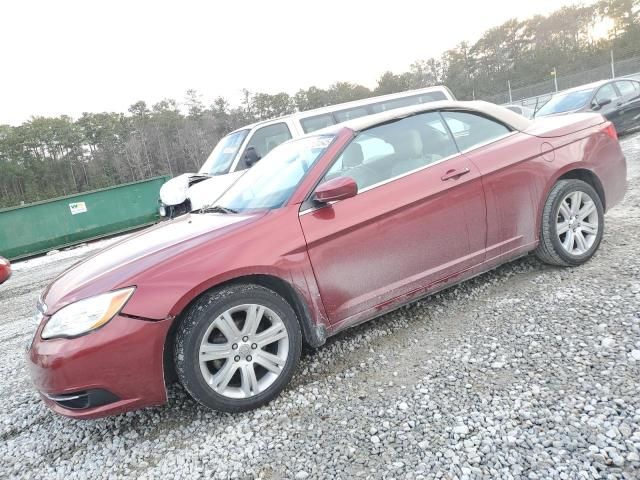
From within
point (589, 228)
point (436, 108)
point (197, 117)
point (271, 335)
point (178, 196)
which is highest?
point (197, 117)

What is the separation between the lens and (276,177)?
10.7ft

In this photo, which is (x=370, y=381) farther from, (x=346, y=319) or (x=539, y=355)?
(x=539, y=355)

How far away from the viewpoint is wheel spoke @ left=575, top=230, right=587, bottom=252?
3643mm

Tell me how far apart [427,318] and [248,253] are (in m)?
1.54

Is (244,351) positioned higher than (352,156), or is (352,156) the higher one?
(352,156)

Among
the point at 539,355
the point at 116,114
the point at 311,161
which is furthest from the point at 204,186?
the point at 116,114

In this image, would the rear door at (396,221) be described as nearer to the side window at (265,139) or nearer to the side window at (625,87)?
the side window at (265,139)

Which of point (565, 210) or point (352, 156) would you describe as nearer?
point (352, 156)

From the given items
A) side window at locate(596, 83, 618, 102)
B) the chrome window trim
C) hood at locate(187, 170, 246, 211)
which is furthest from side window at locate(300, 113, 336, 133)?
side window at locate(596, 83, 618, 102)

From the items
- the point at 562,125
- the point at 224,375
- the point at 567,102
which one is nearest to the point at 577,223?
the point at 562,125

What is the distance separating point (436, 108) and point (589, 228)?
1648 millimetres

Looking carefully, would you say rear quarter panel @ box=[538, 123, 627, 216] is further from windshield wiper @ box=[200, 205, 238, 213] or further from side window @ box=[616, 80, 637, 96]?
side window @ box=[616, 80, 637, 96]

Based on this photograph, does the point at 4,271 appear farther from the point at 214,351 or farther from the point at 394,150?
the point at 394,150

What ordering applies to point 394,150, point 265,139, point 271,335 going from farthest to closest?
point 265,139 < point 394,150 < point 271,335
